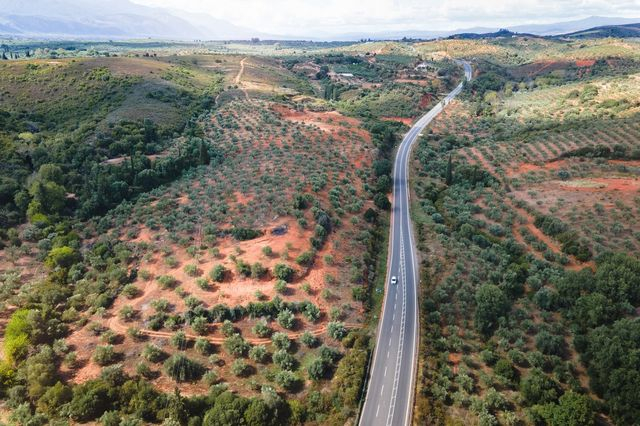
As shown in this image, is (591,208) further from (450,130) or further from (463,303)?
(450,130)

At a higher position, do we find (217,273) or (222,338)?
(217,273)

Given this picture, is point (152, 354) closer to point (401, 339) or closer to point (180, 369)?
point (180, 369)

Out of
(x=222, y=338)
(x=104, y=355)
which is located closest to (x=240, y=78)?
(x=222, y=338)

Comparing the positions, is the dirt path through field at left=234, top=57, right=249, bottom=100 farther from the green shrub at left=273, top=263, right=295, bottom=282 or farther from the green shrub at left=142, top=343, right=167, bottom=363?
the green shrub at left=142, top=343, right=167, bottom=363

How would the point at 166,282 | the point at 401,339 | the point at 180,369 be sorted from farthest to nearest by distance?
the point at 166,282 → the point at 401,339 → the point at 180,369

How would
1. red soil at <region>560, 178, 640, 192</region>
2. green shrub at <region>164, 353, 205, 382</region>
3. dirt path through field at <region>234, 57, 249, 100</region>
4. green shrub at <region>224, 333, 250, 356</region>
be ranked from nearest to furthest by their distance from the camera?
green shrub at <region>164, 353, 205, 382</region> → green shrub at <region>224, 333, 250, 356</region> → red soil at <region>560, 178, 640, 192</region> → dirt path through field at <region>234, 57, 249, 100</region>

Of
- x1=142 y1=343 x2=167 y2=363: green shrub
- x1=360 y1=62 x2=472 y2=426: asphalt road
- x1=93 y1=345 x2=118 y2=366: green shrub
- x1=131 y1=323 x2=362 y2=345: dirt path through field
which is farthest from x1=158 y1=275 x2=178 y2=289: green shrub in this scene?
x1=360 y1=62 x2=472 y2=426: asphalt road

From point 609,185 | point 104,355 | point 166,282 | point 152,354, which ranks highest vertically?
point 609,185

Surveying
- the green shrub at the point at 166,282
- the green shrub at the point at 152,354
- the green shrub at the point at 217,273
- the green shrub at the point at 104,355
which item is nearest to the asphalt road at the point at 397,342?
the green shrub at the point at 217,273

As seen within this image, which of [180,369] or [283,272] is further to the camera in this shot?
[283,272]
